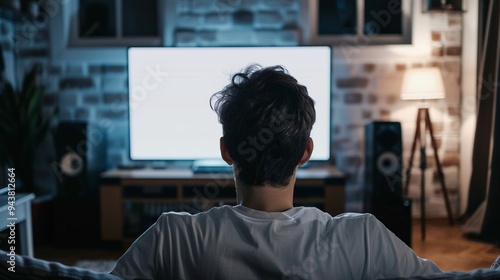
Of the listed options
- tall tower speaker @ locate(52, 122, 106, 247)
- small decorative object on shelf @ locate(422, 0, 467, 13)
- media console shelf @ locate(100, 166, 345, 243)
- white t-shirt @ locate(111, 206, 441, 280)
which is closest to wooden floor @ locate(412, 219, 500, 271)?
Result: media console shelf @ locate(100, 166, 345, 243)

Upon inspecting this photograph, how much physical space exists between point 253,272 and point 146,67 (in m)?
2.79

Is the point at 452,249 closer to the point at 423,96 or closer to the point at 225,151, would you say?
the point at 423,96

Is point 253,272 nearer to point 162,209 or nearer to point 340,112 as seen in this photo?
point 162,209

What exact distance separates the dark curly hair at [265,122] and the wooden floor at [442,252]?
2.20m

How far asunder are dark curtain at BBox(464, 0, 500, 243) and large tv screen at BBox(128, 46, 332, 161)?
1037 millimetres

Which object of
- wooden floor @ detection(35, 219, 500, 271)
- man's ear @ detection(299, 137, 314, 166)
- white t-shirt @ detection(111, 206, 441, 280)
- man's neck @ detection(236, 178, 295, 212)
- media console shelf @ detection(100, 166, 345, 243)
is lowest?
wooden floor @ detection(35, 219, 500, 271)

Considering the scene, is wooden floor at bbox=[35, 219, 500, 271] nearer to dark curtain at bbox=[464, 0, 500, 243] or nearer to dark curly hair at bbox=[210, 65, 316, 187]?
dark curtain at bbox=[464, 0, 500, 243]

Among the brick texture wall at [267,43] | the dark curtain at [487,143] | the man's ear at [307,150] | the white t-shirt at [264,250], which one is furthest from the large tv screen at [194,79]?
the white t-shirt at [264,250]

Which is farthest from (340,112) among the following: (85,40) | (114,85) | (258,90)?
(258,90)

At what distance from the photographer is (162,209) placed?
3.32 m

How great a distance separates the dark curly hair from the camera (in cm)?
88

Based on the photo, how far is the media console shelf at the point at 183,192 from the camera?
10.6ft

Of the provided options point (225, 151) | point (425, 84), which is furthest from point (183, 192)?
point (225, 151)

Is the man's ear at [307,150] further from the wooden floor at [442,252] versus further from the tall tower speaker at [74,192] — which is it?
the tall tower speaker at [74,192]
